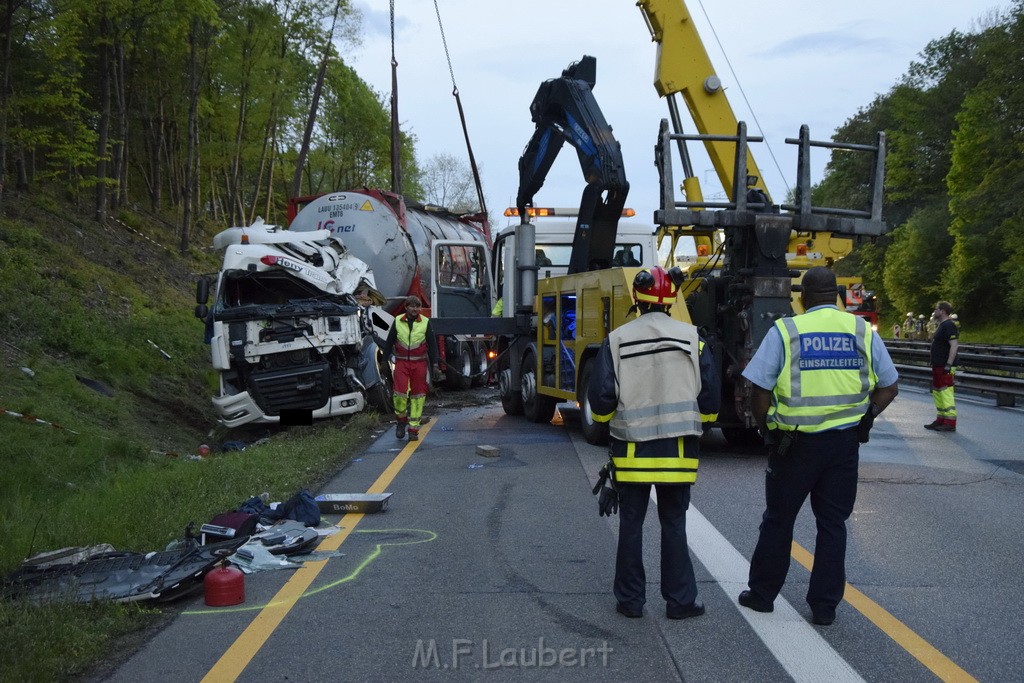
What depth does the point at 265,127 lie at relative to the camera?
34188 mm

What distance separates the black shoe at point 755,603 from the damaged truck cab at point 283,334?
9.39 metres

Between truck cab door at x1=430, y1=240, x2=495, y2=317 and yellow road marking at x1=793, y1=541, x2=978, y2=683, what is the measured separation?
12.9 m

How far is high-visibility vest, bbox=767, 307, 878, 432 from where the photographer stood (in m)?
5.21

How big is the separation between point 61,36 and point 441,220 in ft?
26.7

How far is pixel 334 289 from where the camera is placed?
49.4ft

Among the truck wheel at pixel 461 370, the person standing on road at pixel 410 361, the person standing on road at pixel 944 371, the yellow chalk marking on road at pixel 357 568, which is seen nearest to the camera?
the yellow chalk marking on road at pixel 357 568

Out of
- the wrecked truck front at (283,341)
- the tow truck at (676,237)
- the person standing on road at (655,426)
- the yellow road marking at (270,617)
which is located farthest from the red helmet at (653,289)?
the wrecked truck front at (283,341)

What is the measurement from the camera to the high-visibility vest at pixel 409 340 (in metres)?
13.2

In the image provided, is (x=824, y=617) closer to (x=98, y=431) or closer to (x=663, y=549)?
(x=663, y=549)

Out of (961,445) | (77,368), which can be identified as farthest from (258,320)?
(961,445)

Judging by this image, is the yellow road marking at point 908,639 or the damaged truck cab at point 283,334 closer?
the yellow road marking at point 908,639

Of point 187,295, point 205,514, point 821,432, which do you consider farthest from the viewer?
point 187,295

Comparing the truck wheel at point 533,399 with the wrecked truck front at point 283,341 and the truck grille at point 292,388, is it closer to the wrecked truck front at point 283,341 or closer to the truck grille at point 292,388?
the wrecked truck front at point 283,341

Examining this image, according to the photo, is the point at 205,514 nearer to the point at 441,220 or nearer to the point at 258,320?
the point at 258,320
